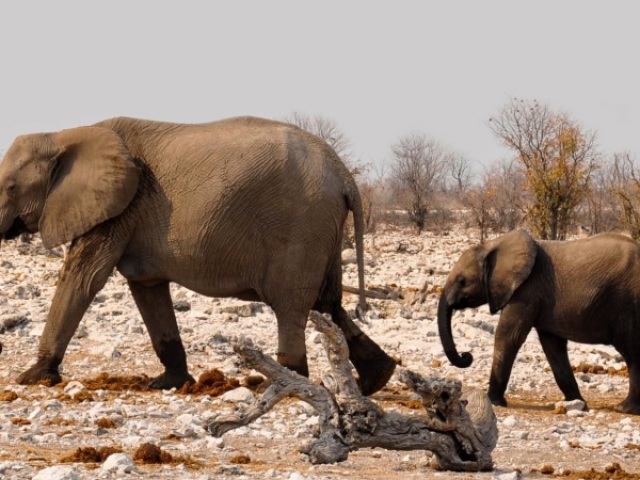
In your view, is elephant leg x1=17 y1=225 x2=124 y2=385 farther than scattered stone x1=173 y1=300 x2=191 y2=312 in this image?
No

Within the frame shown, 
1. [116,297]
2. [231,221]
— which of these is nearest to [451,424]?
[231,221]

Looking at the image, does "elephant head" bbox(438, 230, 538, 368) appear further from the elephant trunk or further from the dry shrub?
the dry shrub

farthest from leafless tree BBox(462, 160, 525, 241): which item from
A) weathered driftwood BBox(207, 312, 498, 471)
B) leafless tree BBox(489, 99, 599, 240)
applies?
weathered driftwood BBox(207, 312, 498, 471)

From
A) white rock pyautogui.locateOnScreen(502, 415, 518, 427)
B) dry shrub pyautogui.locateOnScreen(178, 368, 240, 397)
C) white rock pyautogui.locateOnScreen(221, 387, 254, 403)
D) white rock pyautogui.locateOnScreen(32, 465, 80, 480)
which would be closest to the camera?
white rock pyautogui.locateOnScreen(32, 465, 80, 480)

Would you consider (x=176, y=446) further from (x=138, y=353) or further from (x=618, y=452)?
(x=138, y=353)

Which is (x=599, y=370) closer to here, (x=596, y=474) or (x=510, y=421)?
(x=510, y=421)

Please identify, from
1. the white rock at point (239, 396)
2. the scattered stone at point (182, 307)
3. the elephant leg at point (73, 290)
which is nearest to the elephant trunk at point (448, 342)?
the white rock at point (239, 396)

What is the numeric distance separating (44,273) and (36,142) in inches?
383

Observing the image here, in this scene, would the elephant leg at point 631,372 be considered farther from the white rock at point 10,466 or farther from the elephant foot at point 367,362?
the white rock at point 10,466

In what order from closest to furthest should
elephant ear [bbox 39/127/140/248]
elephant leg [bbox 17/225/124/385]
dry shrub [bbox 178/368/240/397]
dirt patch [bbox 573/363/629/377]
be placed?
dry shrub [bbox 178/368/240/397], elephant ear [bbox 39/127/140/248], elephant leg [bbox 17/225/124/385], dirt patch [bbox 573/363/629/377]

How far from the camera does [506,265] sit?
35.6 feet

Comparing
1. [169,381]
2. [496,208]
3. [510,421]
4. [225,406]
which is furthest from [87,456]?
[496,208]

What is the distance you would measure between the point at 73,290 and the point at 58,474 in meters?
4.66

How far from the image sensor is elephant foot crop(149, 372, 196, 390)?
10484mm
